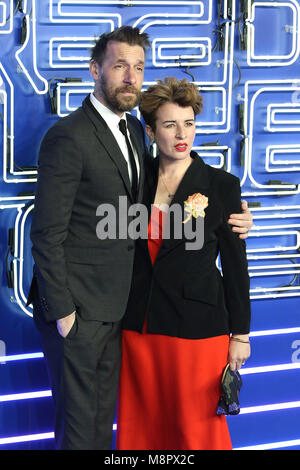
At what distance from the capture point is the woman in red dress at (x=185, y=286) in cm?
255

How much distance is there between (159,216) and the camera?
2.59 meters

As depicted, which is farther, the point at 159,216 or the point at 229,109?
the point at 229,109

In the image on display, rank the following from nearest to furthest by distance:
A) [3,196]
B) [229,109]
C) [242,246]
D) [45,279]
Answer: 1. [45,279]
2. [242,246]
3. [3,196]
4. [229,109]

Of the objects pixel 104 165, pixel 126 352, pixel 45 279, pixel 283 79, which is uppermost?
pixel 283 79

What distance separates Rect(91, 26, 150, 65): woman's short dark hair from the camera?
99.3 inches

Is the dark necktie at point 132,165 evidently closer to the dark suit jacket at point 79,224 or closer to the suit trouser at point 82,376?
the dark suit jacket at point 79,224

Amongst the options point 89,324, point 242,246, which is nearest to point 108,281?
point 89,324

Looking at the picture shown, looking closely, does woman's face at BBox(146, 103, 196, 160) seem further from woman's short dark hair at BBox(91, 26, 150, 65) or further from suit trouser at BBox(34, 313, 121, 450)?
suit trouser at BBox(34, 313, 121, 450)

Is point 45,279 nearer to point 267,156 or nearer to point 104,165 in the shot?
A: point 104,165

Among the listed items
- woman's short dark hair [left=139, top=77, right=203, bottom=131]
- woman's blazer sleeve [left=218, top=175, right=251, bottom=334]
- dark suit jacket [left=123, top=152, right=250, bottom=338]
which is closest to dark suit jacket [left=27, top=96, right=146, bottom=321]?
dark suit jacket [left=123, top=152, right=250, bottom=338]

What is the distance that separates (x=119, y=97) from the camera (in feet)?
8.23

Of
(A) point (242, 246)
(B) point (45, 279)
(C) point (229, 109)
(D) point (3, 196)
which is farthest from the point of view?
(C) point (229, 109)

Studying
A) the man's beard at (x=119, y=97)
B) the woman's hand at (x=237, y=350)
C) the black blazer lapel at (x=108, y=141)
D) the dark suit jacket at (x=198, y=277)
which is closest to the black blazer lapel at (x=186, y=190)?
the dark suit jacket at (x=198, y=277)

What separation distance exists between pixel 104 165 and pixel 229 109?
3.56 ft
